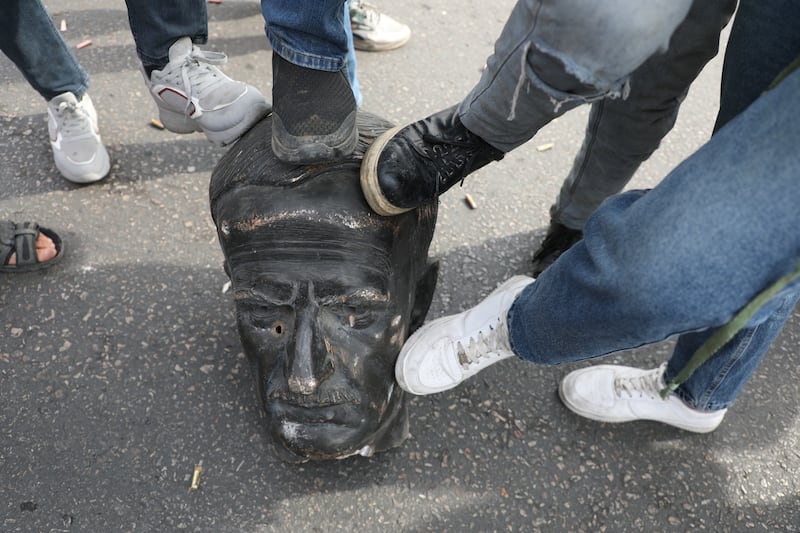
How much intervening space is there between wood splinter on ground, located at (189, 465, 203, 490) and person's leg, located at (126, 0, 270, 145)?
109cm

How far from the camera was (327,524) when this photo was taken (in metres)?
1.97

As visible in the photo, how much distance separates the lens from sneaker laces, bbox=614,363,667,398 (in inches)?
85.0

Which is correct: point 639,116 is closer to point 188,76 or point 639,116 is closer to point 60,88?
point 188,76

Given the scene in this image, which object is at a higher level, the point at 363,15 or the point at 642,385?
the point at 363,15

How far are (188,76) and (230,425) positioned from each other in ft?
4.08

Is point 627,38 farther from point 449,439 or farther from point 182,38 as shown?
point 182,38

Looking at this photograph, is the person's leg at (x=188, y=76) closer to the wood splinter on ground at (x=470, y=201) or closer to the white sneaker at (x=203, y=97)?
the white sneaker at (x=203, y=97)

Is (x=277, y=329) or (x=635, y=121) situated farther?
(x=635, y=121)

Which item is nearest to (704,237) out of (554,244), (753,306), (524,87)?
(753,306)

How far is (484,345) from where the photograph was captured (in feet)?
6.39

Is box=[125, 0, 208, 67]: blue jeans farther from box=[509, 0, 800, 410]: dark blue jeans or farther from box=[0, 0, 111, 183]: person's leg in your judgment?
box=[509, 0, 800, 410]: dark blue jeans

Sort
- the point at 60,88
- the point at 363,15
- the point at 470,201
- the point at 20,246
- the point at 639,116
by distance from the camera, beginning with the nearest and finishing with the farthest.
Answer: the point at 639,116, the point at 20,246, the point at 60,88, the point at 470,201, the point at 363,15

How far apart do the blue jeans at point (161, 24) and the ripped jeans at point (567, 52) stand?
1.24m

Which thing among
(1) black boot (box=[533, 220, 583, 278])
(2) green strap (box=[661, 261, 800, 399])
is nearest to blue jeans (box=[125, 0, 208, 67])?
(1) black boot (box=[533, 220, 583, 278])
